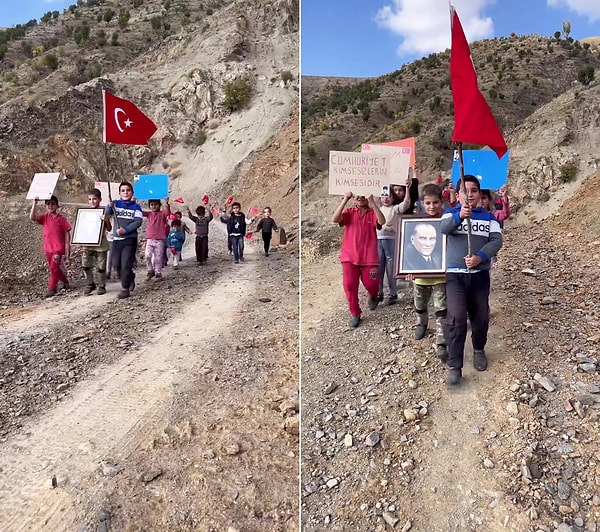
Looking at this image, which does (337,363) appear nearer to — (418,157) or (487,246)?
(487,246)

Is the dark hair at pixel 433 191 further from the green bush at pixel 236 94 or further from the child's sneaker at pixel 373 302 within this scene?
the green bush at pixel 236 94

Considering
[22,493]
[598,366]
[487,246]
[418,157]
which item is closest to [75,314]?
[22,493]

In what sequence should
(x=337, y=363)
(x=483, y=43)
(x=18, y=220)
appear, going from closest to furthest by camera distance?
(x=337, y=363), (x=18, y=220), (x=483, y=43)

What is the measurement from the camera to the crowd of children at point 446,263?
3.66m

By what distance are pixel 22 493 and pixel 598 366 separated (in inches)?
147

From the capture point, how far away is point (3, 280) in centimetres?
841

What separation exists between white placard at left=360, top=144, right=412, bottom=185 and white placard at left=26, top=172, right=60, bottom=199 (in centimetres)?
462

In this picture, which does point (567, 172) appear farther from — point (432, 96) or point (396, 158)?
point (432, 96)

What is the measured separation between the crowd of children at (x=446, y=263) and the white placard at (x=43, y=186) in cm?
436

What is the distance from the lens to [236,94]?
27.1 meters

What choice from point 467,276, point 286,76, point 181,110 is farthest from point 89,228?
point 286,76

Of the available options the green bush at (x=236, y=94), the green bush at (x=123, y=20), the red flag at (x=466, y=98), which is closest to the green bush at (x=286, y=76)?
the green bush at (x=236, y=94)

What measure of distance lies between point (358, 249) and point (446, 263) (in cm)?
129

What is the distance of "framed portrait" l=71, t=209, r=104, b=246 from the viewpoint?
7.06 metres
